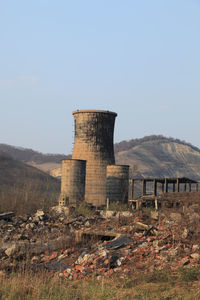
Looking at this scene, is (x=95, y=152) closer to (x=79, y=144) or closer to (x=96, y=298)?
Answer: (x=79, y=144)

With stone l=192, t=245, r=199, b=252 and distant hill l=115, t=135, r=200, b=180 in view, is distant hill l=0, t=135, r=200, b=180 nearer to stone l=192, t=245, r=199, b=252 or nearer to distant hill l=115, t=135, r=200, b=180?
distant hill l=115, t=135, r=200, b=180

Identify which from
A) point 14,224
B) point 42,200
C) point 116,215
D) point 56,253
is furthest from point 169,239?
point 42,200

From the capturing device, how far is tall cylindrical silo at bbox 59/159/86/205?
81.3ft

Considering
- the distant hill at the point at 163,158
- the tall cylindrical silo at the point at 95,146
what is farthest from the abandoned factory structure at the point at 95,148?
the distant hill at the point at 163,158

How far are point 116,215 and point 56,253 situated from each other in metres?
4.80

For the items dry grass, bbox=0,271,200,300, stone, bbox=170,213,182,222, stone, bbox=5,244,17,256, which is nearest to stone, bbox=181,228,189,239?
stone, bbox=170,213,182,222

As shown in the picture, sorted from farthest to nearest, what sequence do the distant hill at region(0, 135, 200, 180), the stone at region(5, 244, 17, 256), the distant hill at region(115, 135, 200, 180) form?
the distant hill at region(115, 135, 200, 180)
the distant hill at region(0, 135, 200, 180)
the stone at region(5, 244, 17, 256)

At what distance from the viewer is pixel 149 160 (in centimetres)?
12669

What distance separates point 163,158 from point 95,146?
106 m

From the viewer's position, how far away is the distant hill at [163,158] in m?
119

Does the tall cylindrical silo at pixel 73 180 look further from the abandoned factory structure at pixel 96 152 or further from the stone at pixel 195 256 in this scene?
the stone at pixel 195 256

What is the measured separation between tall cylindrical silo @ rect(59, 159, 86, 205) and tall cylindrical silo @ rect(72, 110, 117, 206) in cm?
319

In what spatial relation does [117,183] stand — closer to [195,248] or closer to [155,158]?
[195,248]

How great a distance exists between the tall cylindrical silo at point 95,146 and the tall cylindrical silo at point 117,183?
283 centimetres
